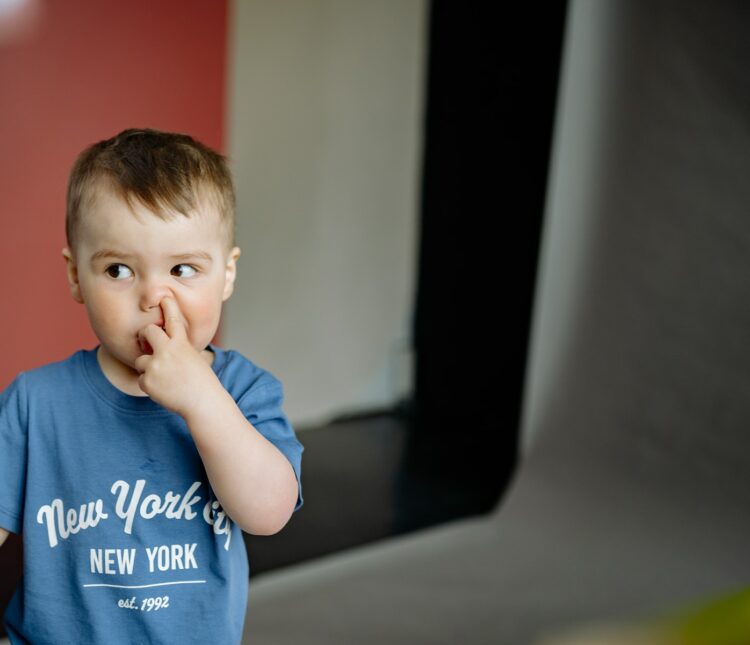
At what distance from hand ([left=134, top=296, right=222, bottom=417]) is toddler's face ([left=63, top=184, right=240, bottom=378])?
2 cm

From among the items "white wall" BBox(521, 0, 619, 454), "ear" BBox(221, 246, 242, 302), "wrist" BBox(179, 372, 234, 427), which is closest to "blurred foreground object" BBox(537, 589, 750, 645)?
"wrist" BBox(179, 372, 234, 427)

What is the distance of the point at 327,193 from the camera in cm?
318

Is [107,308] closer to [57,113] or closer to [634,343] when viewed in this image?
[57,113]

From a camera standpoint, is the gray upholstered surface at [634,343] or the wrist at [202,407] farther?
the gray upholstered surface at [634,343]

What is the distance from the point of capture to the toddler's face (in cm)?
82

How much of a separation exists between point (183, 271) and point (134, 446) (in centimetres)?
17

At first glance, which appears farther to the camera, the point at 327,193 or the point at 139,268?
the point at 327,193

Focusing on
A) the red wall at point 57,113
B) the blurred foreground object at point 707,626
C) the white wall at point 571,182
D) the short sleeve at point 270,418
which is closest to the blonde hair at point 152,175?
the short sleeve at point 270,418

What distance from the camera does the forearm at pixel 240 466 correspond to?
2.61ft

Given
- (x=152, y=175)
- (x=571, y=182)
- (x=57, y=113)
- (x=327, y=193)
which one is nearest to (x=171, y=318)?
(x=152, y=175)

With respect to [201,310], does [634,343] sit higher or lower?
lower

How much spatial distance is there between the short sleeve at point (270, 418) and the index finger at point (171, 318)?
106 millimetres

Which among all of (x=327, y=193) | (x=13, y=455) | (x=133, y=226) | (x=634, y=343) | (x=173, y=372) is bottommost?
(x=634, y=343)

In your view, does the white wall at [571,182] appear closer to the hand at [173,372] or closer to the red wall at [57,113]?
the red wall at [57,113]
